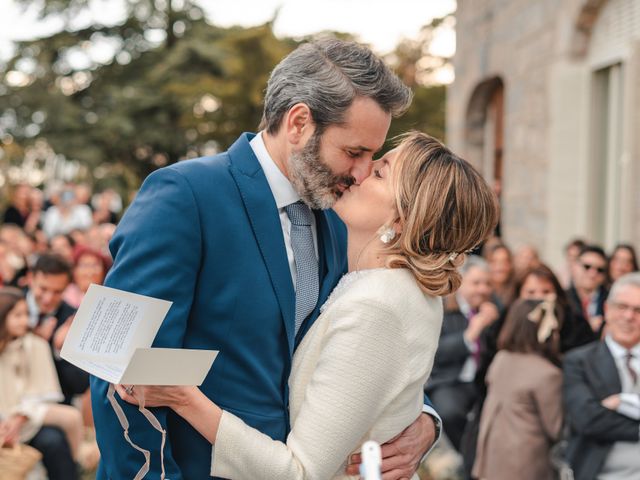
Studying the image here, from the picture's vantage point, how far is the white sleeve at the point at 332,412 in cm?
241

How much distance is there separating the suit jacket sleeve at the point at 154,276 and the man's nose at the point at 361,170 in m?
0.55

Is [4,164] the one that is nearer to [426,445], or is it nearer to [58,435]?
[58,435]

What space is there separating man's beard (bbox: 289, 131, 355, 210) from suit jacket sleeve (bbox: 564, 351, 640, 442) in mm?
2958

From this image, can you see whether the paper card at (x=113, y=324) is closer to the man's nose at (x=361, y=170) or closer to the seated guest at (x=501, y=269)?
the man's nose at (x=361, y=170)

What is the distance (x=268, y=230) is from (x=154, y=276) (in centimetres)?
37

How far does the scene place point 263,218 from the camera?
257 centimetres

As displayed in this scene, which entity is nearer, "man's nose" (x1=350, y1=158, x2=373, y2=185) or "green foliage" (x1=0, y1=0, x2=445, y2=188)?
"man's nose" (x1=350, y1=158, x2=373, y2=185)

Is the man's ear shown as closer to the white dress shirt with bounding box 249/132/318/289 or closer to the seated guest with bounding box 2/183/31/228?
the white dress shirt with bounding box 249/132/318/289

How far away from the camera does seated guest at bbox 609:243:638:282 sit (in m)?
7.40

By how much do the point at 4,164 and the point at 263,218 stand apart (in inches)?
869

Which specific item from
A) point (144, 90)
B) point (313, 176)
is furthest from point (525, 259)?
point (144, 90)

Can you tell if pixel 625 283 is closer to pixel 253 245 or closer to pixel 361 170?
pixel 361 170

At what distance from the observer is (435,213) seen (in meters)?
2.62

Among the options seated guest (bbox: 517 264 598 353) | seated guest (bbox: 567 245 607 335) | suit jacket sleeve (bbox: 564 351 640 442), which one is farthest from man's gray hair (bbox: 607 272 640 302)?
seated guest (bbox: 567 245 607 335)
